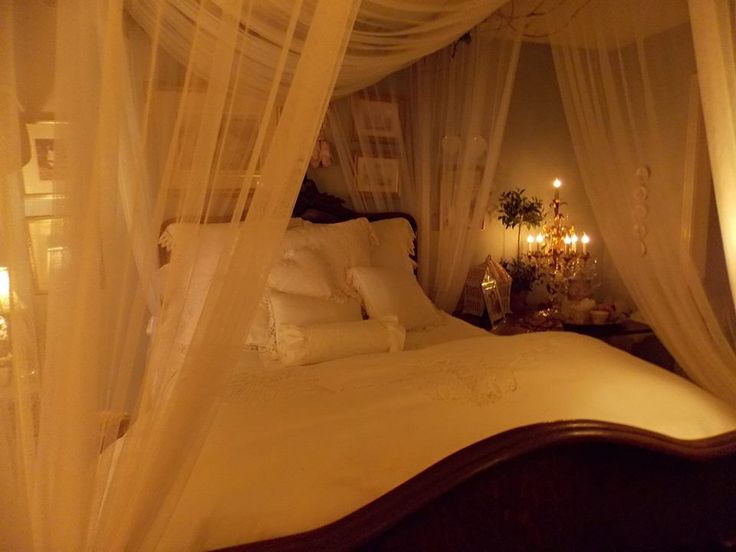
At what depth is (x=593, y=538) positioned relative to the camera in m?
1.39

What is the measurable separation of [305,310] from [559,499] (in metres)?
1.29

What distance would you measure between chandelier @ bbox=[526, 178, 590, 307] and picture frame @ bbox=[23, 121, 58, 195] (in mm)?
2847

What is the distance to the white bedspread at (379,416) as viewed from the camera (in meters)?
1.13

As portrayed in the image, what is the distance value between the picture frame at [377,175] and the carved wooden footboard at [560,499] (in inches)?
80.7

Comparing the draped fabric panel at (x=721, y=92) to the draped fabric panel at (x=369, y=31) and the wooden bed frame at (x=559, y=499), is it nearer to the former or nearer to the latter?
the wooden bed frame at (x=559, y=499)

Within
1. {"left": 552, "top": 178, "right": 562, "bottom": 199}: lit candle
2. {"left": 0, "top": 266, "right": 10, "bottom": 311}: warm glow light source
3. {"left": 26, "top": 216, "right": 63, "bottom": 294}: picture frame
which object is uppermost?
{"left": 552, "top": 178, "right": 562, "bottom": 199}: lit candle

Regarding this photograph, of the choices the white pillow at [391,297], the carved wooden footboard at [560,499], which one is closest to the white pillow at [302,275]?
the white pillow at [391,297]

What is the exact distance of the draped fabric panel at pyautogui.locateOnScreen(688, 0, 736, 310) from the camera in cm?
141

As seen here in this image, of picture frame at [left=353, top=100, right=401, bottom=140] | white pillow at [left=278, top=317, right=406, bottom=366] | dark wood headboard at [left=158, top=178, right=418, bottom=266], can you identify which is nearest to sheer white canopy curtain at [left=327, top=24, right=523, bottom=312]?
picture frame at [left=353, top=100, right=401, bottom=140]

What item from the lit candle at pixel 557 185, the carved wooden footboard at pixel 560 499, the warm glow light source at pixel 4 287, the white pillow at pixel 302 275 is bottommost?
the carved wooden footboard at pixel 560 499

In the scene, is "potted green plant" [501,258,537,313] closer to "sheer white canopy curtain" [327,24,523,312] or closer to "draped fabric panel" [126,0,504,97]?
"sheer white canopy curtain" [327,24,523,312]

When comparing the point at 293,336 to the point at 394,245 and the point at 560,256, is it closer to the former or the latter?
the point at 394,245

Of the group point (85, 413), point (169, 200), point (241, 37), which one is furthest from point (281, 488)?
point (241, 37)

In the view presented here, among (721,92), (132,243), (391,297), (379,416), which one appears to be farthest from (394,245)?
(132,243)
